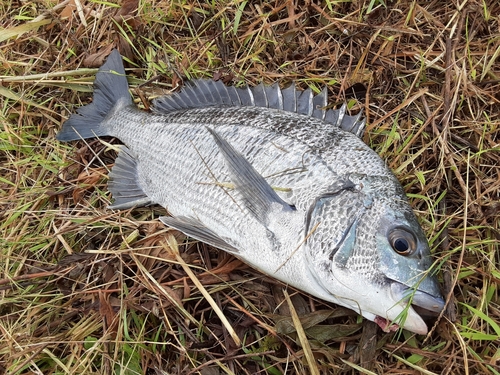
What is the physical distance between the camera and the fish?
1852mm

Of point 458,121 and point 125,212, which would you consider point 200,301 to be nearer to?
point 125,212

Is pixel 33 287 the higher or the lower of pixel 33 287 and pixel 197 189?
the lower

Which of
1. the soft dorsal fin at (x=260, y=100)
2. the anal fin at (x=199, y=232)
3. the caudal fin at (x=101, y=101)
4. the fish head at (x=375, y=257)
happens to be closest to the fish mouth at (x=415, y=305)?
the fish head at (x=375, y=257)

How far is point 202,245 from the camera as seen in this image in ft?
8.42

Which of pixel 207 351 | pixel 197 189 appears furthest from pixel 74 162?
pixel 207 351

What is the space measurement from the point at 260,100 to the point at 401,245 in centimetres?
125

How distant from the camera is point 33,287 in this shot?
102 inches

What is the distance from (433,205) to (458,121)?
60 centimetres

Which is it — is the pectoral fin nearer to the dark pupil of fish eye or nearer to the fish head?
the fish head

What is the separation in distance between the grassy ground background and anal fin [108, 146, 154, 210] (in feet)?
0.31

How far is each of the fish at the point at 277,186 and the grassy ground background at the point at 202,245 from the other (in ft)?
0.71

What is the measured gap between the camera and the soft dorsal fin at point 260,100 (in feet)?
7.91

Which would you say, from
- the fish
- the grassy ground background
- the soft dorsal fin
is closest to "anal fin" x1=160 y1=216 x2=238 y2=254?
the fish

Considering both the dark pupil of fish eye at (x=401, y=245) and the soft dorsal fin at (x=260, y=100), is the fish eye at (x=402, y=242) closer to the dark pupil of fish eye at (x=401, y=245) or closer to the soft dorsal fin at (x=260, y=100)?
the dark pupil of fish eye at (x=401, y=245)
